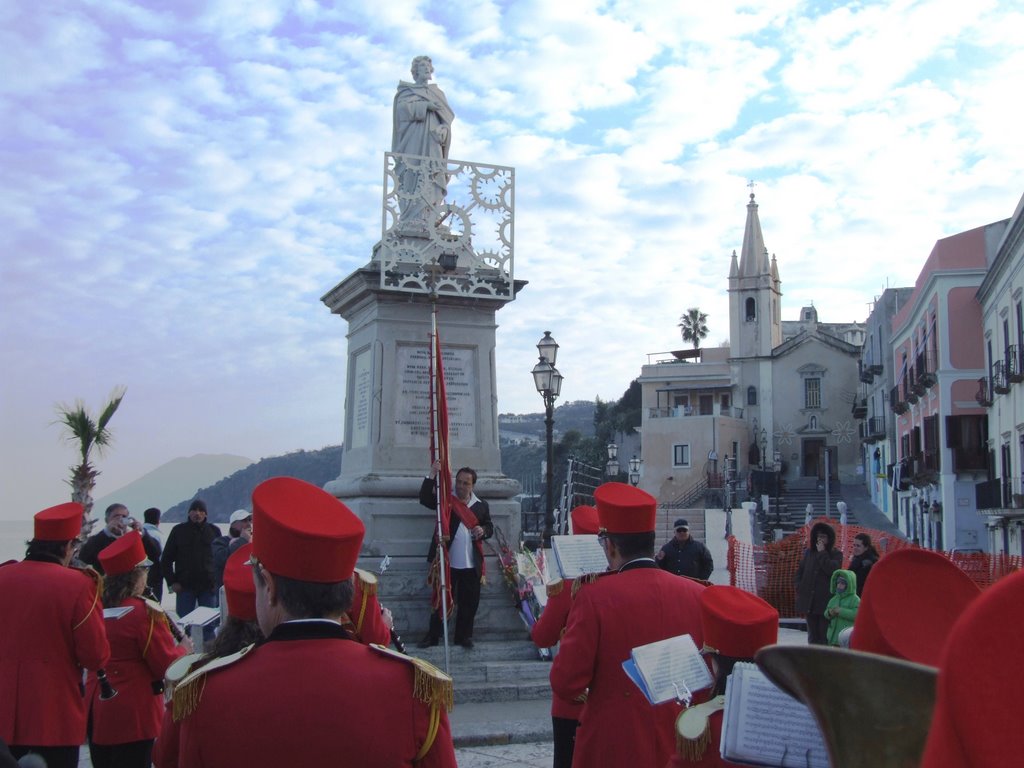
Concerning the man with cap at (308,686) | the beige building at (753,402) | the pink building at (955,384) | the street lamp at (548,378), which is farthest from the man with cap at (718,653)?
the beige building at (753,402)

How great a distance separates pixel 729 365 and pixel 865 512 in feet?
63.2

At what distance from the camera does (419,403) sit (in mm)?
11016

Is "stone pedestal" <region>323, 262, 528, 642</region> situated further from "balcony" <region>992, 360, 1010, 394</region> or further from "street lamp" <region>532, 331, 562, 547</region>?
"balcony" <region>992, 360, 1010, 394</region>

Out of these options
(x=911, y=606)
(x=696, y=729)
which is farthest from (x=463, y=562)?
(x=911, y=606)

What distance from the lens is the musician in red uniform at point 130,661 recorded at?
18.1 feet

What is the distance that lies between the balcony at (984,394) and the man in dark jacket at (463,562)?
2920 centimetres

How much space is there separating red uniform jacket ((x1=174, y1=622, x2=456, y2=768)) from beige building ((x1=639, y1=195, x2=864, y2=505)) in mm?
64159

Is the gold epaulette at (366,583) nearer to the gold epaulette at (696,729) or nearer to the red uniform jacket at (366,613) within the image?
the red uniform jacket at (366,613)

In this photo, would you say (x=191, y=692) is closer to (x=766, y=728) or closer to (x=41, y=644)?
(x=766, y=728)

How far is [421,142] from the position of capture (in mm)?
11758

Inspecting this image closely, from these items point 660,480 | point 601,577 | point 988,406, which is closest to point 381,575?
point 601,577

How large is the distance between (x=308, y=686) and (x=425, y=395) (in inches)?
339

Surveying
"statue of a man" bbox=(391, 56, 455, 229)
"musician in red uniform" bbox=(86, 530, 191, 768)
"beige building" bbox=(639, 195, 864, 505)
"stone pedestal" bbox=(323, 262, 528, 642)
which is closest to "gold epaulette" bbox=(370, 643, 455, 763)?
"musician in red uniform" bbox=(86, 530, 191, 768)

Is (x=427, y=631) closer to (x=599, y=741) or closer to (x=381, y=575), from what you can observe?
(x=381, y=575)
